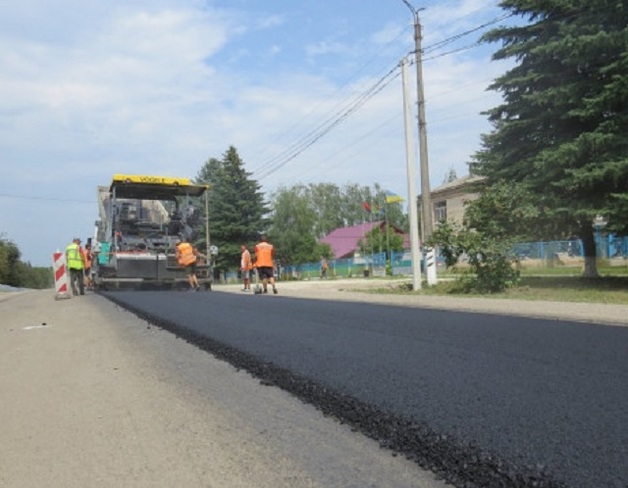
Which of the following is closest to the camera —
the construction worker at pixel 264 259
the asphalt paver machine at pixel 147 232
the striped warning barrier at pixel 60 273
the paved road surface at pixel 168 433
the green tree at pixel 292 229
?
the paved road surface at pixel 168 433

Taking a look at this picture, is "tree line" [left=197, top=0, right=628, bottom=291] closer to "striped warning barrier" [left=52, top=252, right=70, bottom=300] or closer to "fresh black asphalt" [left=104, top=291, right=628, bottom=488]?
"fresh black asphalt" [left=104, top=291, right=628, bottom=488]

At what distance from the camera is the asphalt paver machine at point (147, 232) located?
19.5 m

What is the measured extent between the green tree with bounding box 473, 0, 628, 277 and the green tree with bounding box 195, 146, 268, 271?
34.2 metres

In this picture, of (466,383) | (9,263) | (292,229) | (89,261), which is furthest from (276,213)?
(466,383)

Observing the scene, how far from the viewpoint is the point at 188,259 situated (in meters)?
18.9

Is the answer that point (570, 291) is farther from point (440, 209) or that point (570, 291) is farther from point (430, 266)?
point (440, 209)

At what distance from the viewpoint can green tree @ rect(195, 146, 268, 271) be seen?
5262 centimetres

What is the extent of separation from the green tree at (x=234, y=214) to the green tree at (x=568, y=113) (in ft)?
112

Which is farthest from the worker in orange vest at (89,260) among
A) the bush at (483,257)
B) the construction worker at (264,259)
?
the bush at (483,257)

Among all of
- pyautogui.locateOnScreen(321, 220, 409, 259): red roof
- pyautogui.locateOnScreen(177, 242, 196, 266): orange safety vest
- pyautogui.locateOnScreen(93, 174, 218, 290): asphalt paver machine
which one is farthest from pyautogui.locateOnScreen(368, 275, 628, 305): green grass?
pyautogui.locateOnScreen(321, 220, 409, 259): red roof

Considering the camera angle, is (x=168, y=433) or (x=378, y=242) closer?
(x=168, y=433)

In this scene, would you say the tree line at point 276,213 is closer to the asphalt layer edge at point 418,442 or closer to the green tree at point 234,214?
the green tree at point 234,214

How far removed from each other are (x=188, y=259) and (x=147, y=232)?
236 cm

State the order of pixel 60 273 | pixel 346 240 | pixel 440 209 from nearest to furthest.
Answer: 1. pixel 60 273
2. pixel 440 209
3. pixel 346 240
